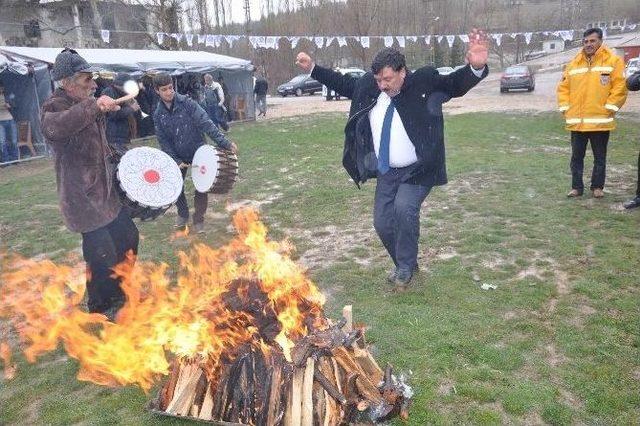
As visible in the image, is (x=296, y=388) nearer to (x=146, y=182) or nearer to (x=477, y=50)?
(x=146, y=182)

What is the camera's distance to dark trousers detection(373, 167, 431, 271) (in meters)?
4.82

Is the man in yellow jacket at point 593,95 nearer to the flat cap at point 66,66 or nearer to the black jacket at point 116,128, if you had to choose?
the black jacket at point 116,128

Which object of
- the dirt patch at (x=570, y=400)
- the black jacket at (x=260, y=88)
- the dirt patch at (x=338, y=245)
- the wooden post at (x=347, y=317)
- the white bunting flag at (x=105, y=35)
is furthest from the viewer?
the black jacket at (x=260, y=88)

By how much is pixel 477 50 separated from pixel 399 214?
1593 millimetres

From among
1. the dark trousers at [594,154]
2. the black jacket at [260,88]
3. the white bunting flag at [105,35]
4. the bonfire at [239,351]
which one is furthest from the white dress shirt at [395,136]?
the white bunting flag at [105,35]

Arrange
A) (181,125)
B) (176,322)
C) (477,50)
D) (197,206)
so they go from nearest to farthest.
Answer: (176,322), (477,50), (181,125), (197,206)

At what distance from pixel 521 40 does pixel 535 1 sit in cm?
3520

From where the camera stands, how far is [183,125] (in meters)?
6.71

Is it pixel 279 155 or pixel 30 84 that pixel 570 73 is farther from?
pixel 30 84

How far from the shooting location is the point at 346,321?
3.65m

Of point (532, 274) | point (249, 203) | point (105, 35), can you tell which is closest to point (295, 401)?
point (532, 274)

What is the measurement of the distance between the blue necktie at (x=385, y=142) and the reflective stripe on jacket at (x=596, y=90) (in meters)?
3.90

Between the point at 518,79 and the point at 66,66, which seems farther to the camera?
the point at 518,79

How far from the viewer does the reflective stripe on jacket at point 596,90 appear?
6902 mm
